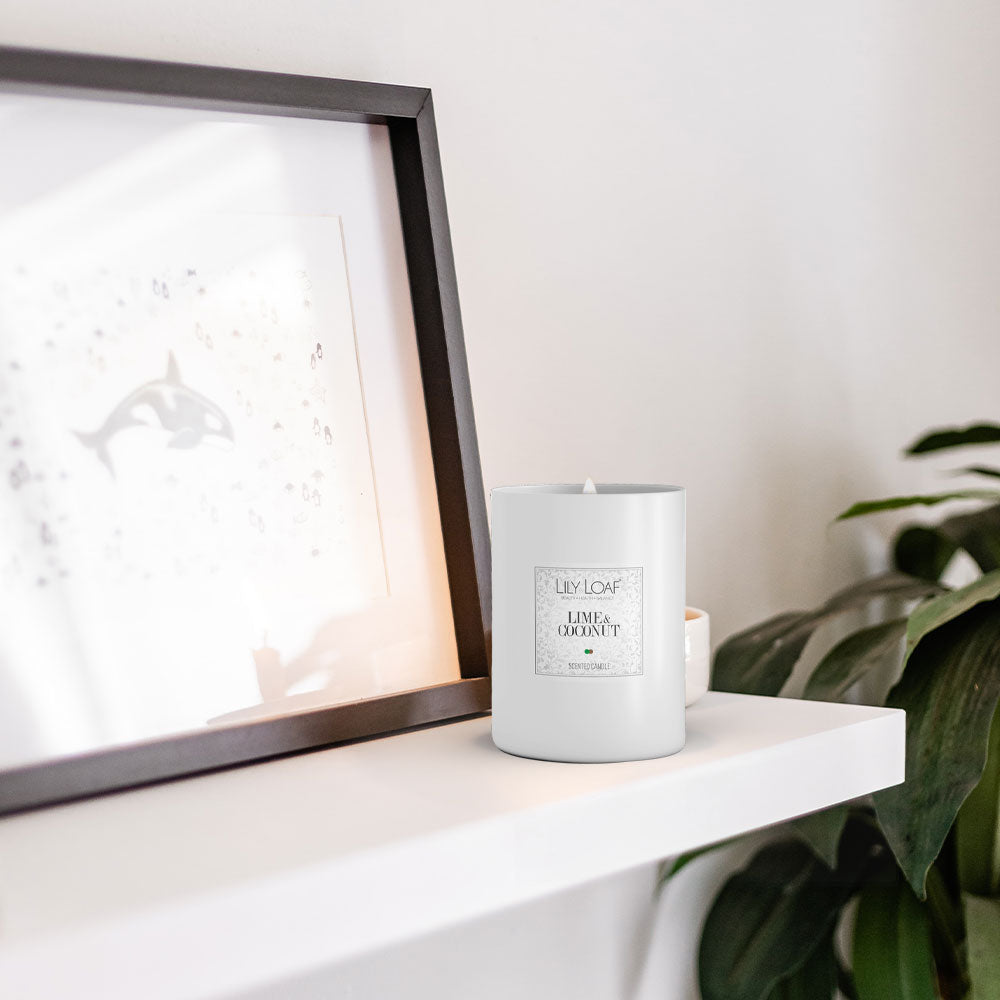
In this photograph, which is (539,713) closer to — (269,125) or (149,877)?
(149,877)

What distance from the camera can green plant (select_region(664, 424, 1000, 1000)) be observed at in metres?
0.65

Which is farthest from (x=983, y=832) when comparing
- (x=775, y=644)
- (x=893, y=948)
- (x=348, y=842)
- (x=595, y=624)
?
(x=348, y=842)

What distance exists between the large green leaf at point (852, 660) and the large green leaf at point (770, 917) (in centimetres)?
16

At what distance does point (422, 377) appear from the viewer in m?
0.61

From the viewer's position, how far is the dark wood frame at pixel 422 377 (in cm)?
48

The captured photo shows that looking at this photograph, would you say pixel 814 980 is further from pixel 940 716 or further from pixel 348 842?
pixel 348 842

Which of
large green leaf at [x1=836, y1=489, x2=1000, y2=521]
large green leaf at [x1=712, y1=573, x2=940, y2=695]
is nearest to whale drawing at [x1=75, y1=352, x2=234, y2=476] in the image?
large green leaf at [x1=712, y1=573, x2=940, y2=695]

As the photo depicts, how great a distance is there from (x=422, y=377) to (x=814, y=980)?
1.77ft

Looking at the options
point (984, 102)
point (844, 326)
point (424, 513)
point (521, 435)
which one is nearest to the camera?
point (424, 513)

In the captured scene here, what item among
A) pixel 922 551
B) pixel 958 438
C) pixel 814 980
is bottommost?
pixel 814 980

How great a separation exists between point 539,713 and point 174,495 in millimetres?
202

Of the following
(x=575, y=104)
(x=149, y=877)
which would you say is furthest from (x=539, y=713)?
(x=575, y=104)

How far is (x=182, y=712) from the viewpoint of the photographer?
0.50 m

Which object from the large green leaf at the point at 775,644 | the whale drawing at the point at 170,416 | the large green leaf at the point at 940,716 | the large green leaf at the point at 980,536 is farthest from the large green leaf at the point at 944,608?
the whale drawing at the point at 170,416
